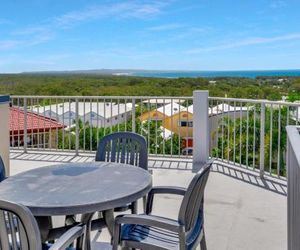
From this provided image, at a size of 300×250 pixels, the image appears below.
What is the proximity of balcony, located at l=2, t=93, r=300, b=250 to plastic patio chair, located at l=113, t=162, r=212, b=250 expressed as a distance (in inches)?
38.8

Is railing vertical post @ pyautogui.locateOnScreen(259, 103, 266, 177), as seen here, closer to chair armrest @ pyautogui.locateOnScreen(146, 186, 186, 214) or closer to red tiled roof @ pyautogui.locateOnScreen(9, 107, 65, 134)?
chair armrest @ pyautogui.locateOnScreen(146, 186, 186, 214)

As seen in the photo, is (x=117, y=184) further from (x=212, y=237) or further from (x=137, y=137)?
(x=212, y=237)

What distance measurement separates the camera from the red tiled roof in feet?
24.5

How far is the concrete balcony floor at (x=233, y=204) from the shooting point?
11.2 feet

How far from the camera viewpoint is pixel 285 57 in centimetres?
3419

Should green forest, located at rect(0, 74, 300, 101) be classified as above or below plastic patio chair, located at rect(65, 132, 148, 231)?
above

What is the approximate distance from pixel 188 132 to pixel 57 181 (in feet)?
14.6

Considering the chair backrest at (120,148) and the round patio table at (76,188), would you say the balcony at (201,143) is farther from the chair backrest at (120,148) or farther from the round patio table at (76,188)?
the round patio table at (76,188)

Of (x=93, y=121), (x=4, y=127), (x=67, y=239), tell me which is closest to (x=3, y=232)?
(x=67, y=239)

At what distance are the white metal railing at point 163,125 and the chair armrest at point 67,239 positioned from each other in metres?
3.92

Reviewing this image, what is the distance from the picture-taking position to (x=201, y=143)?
20.4 ft

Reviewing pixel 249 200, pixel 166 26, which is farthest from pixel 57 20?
pixel 249 200

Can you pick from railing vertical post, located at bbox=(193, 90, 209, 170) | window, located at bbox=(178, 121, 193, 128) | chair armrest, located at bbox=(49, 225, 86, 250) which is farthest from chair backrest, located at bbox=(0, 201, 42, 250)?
window, located at bbox=(178, 121, 193, 128)

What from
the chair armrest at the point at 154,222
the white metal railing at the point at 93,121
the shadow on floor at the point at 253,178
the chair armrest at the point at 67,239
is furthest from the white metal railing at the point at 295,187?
the white metal railing at the point at 93,121
